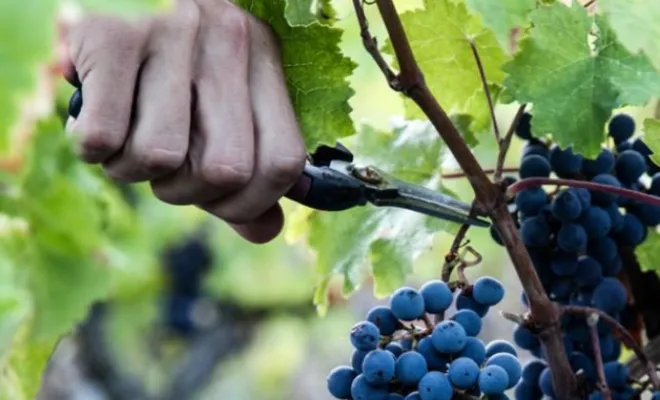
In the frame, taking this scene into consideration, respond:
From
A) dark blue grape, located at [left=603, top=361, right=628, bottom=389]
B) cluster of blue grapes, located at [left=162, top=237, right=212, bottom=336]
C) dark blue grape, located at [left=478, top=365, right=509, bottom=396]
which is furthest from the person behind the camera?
cluster of blue grapes, located at [left=162, top=237, right=212, bottom=336]

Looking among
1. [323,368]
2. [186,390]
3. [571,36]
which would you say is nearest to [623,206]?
[571,36]

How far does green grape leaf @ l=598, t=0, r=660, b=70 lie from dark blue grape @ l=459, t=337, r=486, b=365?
0.68 ft

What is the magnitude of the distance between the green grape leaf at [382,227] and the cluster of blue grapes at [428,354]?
92mm

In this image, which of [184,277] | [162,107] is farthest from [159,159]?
[184,277]

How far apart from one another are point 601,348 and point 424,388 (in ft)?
0.62

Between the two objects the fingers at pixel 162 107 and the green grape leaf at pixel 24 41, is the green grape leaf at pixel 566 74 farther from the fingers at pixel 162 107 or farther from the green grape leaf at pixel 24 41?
the green grape leaf at pixel 24 41

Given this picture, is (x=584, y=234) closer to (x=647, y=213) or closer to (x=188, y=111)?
(x=647, y=213)

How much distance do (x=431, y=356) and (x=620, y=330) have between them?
14cm

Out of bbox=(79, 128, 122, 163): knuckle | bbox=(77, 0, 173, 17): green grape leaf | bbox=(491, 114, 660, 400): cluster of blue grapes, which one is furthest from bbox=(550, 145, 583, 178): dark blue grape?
bbox=(77, 0, 173, 17): green grape leaf

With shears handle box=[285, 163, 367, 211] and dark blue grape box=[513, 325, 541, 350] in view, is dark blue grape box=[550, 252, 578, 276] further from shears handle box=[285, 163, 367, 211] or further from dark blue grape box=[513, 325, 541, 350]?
shears handle box=[285, 163, 367, 211]

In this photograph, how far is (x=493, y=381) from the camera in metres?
0.63

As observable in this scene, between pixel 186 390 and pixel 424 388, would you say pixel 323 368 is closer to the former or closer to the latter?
pixel 186 390

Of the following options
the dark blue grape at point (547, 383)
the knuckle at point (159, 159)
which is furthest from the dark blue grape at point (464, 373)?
the knuckle at point (159, 159)

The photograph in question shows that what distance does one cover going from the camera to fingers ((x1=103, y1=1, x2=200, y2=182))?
58cm
